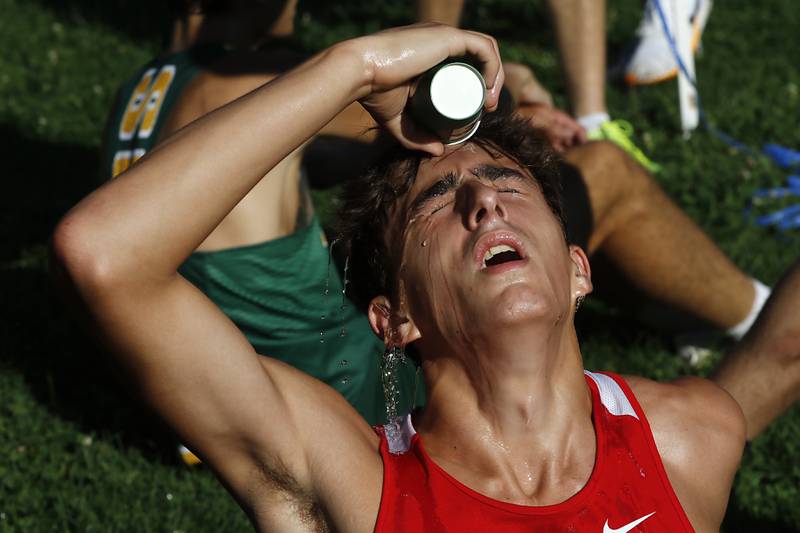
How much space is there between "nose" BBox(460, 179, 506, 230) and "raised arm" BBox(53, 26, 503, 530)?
0.28 meters

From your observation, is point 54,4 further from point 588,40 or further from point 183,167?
point 183,167

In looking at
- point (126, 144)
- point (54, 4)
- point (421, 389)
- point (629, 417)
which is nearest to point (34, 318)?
point (126, 144)

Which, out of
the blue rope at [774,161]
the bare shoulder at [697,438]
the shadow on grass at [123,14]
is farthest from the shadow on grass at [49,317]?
the blue rope at [774,161]

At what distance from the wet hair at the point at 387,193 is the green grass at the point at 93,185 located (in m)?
1.27

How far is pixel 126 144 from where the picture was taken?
168 inches

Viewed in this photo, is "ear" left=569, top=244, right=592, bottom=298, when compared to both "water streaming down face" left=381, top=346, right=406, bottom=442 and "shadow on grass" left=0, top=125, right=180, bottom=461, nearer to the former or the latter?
"water streaming down face" left=381, top=346, right=406, bottom=442

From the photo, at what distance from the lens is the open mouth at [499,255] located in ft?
9.28

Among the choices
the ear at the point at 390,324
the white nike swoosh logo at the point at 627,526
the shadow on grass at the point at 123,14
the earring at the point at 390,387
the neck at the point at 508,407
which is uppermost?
the ear at the point at 390,324

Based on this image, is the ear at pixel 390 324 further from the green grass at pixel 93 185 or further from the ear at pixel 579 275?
the green grass at pixel 93 185

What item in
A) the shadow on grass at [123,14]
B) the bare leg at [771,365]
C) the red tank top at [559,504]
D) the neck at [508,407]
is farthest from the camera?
the shadow on grass at [123,14]

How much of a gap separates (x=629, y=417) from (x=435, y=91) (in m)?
0.94

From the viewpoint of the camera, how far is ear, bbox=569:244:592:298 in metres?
3.06

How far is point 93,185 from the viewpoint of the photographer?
6.43m

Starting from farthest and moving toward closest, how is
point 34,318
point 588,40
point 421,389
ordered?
point 588,40 → point 34,318 → point 421,389
